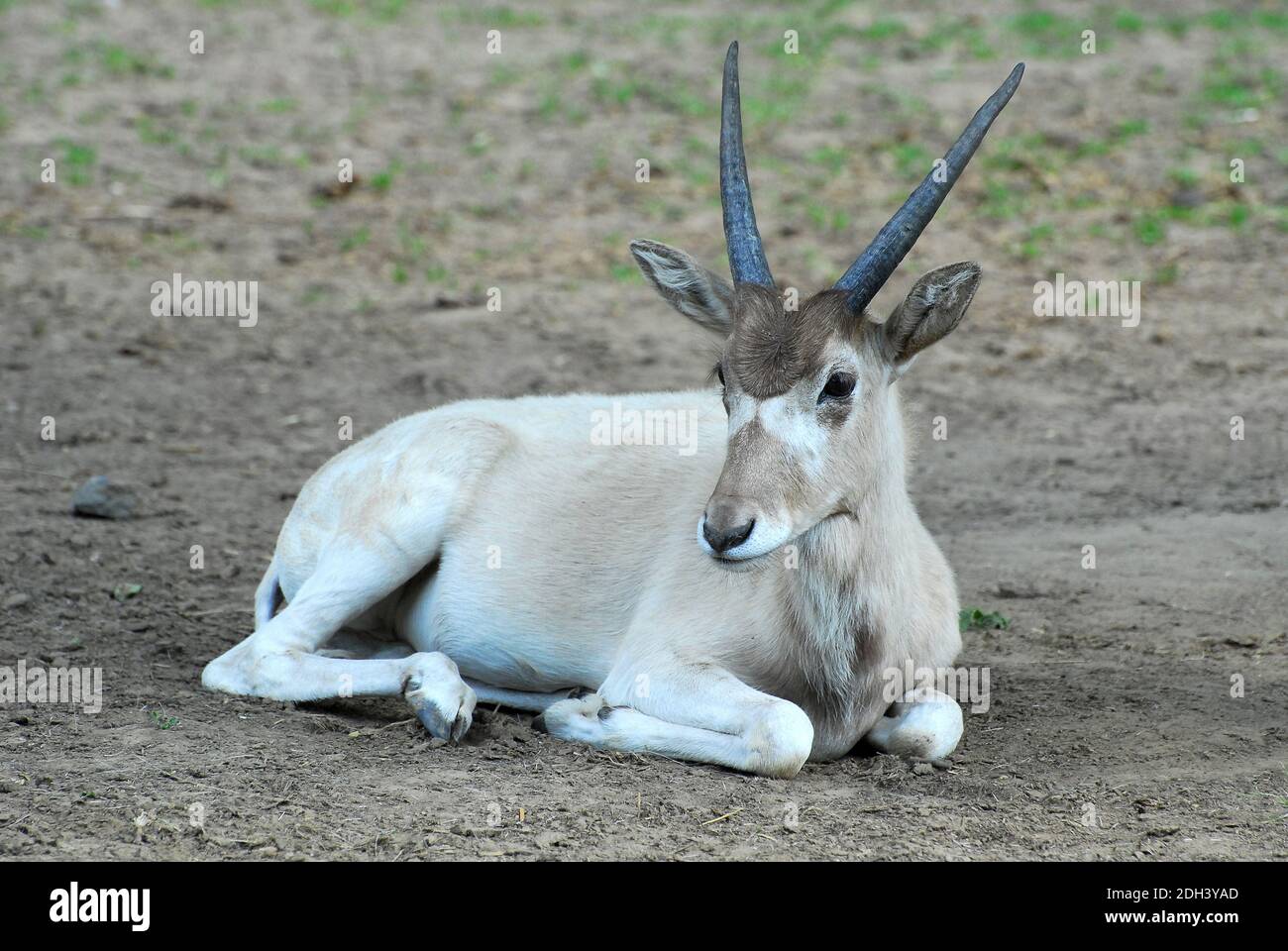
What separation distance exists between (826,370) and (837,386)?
0.08 meters

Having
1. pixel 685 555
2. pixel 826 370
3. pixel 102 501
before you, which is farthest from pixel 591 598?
pixel 102 501

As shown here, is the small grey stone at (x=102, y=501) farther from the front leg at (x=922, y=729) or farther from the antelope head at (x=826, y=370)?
the front leg at (x=922, y=729)

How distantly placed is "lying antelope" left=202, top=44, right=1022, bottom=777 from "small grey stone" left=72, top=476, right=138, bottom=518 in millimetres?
1773

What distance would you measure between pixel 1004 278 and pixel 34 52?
1032cm

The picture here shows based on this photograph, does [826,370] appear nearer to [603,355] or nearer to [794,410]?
[794,410]

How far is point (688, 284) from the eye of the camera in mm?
6164

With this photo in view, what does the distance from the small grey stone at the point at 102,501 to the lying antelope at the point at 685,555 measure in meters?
1.77

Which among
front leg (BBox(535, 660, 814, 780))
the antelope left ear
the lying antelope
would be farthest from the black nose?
the antelope left ear

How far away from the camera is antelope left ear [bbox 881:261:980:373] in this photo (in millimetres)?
5590

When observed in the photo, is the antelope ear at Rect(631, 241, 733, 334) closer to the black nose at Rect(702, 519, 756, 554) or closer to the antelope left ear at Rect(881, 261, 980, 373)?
the antelope left ear at Rect(881, 261, 980, 373)

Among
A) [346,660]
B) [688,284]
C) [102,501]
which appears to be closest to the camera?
[688,284]

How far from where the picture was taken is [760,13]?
63.3 ft

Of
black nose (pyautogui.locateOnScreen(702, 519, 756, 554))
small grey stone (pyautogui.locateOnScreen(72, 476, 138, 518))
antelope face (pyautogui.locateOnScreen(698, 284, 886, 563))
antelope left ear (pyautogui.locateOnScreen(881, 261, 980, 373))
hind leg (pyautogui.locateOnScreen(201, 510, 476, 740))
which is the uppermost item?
antelope left ear (pyautogui.locateOnScreen(881, 261, 980, 373))
